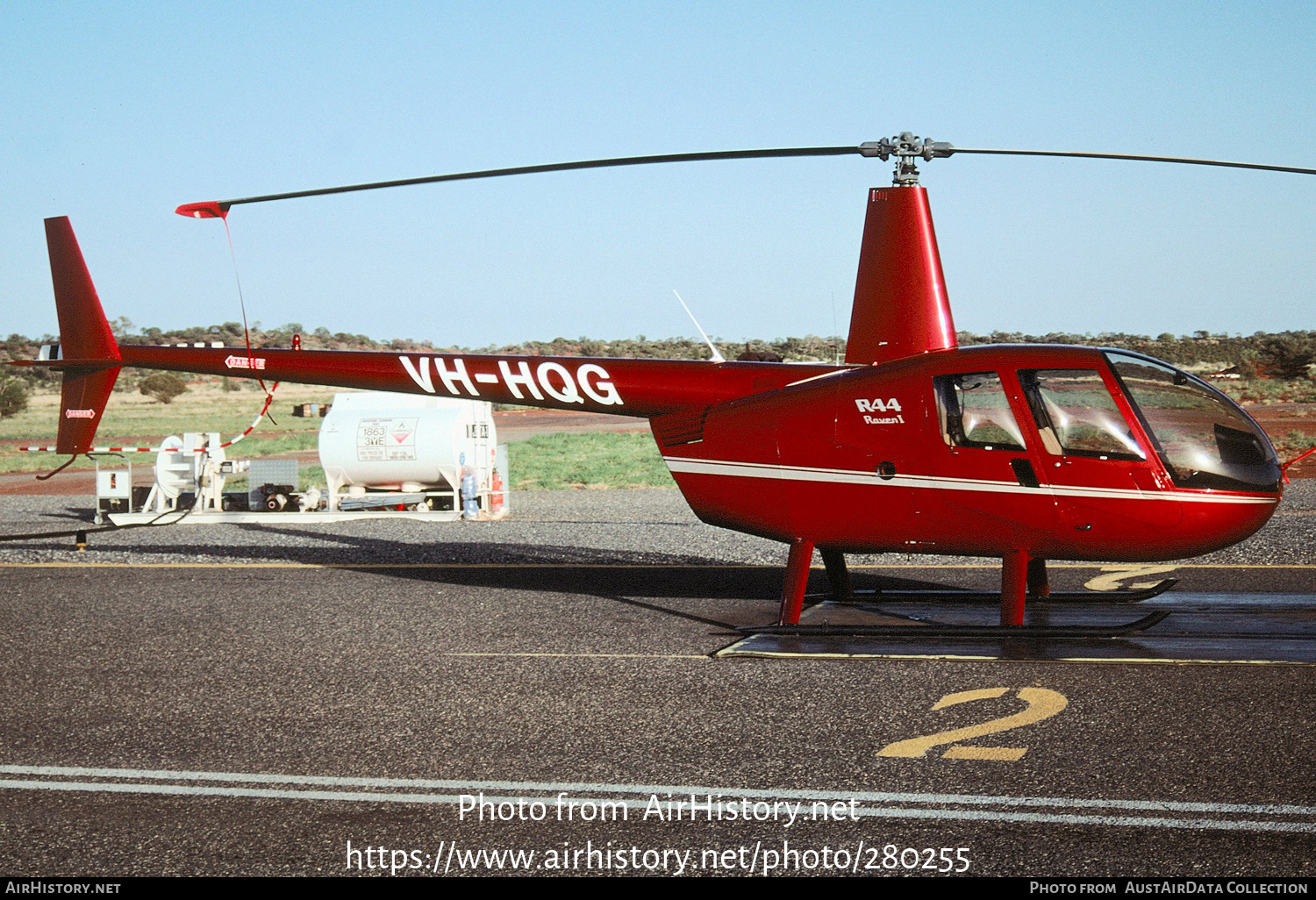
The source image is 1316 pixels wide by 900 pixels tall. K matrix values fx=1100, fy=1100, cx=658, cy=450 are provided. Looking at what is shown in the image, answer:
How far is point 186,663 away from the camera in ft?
29.4

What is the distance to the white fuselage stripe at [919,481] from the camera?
8.29 m

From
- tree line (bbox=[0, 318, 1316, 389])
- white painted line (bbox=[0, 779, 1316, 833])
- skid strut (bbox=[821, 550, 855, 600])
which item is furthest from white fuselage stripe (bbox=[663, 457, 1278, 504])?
tree line (bbox=[0, 318, 1316, 389])

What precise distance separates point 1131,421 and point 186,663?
773 cm

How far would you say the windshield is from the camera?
8.29 m

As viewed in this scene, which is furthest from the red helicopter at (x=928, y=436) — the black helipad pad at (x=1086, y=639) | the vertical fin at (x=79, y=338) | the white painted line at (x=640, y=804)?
the white painted line at (x=640, y=804)

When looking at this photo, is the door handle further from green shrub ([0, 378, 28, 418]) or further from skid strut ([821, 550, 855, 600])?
green shrub ([0, 378, 28, 418])

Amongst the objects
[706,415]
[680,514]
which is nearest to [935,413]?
[706,415]

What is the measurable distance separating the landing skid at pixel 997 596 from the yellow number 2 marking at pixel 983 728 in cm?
305

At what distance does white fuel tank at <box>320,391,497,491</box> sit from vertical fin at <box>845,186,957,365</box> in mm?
12789

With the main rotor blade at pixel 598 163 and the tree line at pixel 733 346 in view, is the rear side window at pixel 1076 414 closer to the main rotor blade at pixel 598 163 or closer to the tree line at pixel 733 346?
the main rotor blade at pixel 598 163

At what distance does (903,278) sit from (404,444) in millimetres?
13820

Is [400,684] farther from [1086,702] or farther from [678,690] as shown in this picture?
[1086,702]

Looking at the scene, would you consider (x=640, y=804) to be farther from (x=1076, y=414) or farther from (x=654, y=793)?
(x=1076, y=414)

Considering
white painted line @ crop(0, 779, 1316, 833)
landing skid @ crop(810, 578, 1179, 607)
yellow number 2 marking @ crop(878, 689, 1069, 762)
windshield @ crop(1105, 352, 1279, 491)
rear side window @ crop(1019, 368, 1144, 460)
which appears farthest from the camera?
landing skid @ crop(810, 578, 1179, 607)
